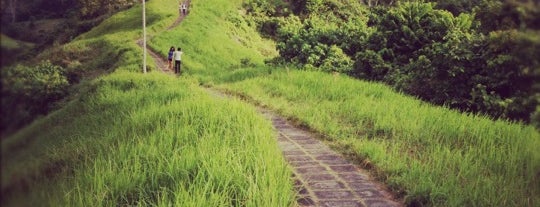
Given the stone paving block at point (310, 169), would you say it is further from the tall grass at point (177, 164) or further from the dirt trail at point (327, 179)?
the tall grass at point (177, 164)

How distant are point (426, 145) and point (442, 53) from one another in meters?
4.96

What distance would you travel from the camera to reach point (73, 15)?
2.05 metres

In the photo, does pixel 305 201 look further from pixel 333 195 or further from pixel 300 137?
pixel 300 137

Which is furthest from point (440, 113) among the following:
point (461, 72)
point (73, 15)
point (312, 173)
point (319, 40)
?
point (319, 40)

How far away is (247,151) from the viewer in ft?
14.6

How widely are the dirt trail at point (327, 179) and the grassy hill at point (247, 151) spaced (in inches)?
7.1

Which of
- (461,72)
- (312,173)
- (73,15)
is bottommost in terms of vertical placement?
(312,173)

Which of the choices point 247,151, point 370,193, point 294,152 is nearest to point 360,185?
point 370,193

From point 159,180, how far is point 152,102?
4.06 metres

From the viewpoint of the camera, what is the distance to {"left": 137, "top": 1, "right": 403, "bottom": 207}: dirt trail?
4.07m

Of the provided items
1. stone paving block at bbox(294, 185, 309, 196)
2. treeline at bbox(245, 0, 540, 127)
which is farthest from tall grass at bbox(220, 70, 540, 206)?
stone paving block at bbox(294, 185, 309, 196)

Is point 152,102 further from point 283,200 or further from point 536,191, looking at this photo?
point 536,191

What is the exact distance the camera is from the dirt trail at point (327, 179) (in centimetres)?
407

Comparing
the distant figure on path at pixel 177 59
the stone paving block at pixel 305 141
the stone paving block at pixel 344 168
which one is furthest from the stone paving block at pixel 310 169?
the distant figure on path at pixel 177 59
